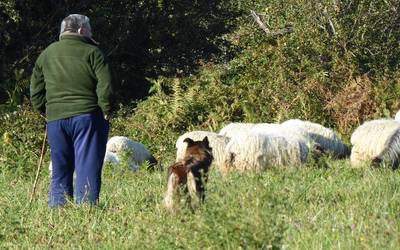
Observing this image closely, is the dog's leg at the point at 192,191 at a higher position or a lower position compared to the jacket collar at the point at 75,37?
lower

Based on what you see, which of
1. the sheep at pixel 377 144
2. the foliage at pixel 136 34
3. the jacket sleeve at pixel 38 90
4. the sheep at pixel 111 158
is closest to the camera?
the jacket sleeve at pixel 38 90

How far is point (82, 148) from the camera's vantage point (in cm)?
798

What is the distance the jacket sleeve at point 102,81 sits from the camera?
303 inches

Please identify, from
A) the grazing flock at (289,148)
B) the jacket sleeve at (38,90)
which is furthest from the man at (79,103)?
the grazing flock at (289,148)

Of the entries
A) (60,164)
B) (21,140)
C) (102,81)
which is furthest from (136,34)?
(102,81)

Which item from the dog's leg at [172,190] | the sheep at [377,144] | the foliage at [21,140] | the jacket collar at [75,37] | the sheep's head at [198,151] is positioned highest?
the jacket collar at [75,37]

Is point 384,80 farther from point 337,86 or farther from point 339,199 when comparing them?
point 339,199

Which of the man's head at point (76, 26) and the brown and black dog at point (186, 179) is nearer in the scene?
the brown and black dog at point (186, 179)

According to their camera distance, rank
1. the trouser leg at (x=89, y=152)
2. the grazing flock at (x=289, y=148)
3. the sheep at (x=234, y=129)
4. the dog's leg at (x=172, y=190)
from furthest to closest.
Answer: the sheep at (x=234, y=129) < the grazing flock at (x=289, y=148) < the trouser leg at (x=89, y=152) < the dog's leg at (x=172, y=190)

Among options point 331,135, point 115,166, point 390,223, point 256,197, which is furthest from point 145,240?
point 331,135

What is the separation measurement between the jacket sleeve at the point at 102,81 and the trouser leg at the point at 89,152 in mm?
238

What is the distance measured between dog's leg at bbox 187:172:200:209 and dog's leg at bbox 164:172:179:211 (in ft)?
0.35

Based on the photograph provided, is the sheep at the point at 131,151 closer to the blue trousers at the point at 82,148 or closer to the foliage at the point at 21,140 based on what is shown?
the foliage at the point at 21,140

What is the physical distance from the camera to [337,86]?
17812 millimetres
